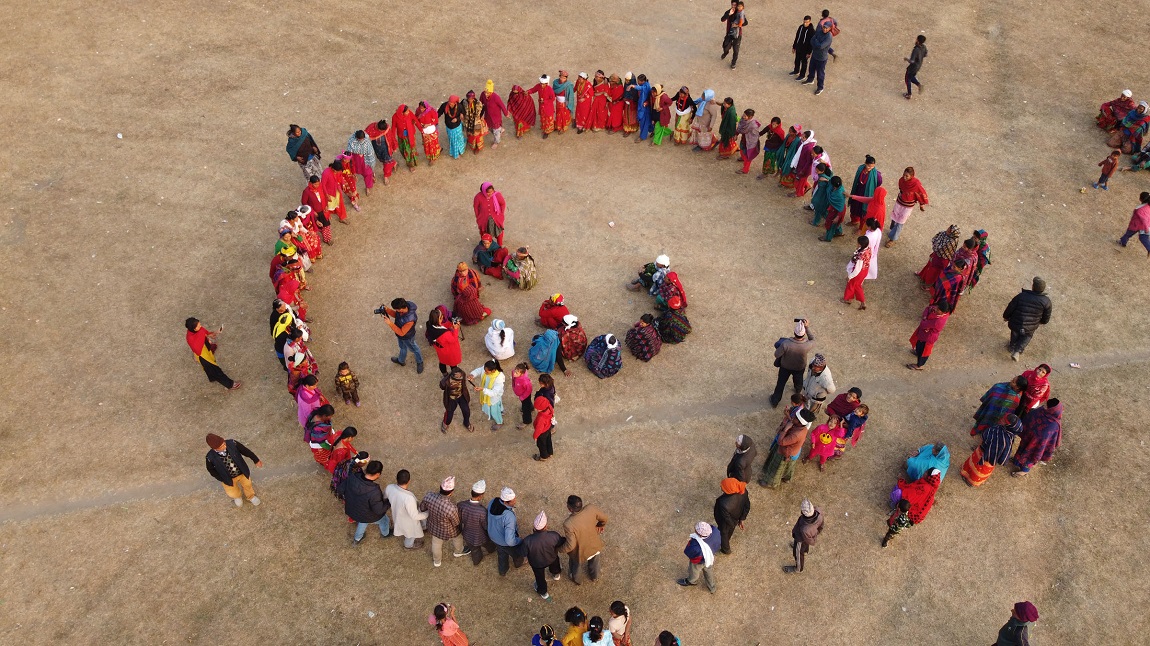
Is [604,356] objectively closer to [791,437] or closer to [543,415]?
[543,415]

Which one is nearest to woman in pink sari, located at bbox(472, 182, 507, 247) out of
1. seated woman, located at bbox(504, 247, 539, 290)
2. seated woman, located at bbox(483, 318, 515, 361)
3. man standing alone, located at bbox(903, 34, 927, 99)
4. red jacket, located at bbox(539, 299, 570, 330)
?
seated woman, located at bbox(504, 247, 539, 290)

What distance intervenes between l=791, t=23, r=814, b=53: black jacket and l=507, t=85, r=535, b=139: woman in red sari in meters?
6.57

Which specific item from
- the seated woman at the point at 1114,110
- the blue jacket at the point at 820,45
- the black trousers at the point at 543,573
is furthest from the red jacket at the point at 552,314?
the seated woman at the point at 1114,110

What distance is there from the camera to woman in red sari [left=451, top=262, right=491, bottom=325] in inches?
523

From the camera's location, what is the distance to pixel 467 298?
13391mm

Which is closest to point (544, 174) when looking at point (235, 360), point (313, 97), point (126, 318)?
point (313, 97)

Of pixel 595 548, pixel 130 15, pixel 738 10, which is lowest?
pixel 595 548

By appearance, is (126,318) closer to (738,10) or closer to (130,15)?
(130,15)

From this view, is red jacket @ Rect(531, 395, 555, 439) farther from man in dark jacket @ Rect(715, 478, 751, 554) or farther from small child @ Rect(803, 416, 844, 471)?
small child @ Rect(803, 416, 844, 471)

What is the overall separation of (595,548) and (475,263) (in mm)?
6647

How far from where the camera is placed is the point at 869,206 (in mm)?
14883

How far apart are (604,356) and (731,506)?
3.61 m

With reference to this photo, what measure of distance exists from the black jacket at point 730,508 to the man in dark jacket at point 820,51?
1225 centimetres

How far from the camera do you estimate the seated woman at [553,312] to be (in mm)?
13072
